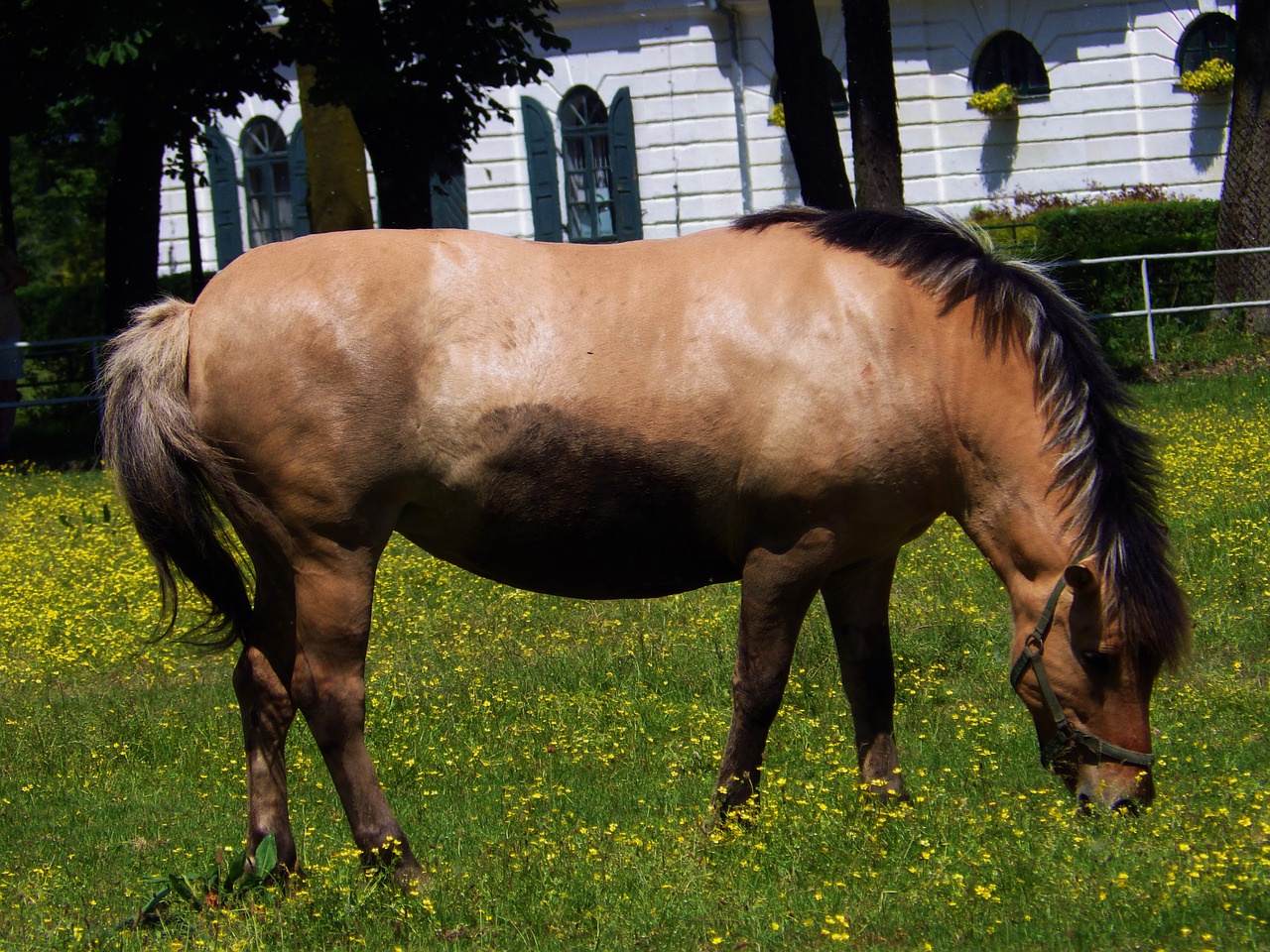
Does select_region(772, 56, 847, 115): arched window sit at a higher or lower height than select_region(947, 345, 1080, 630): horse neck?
higher

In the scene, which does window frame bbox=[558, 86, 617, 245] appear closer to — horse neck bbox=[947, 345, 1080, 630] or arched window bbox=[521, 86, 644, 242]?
arched window bbox=[521, 86, 644, 242]

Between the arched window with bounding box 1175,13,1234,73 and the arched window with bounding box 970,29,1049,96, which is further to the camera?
the arched window with bounding box 970,29,1049,96

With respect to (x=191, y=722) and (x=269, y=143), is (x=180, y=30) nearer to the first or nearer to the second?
(x=191, y=722)

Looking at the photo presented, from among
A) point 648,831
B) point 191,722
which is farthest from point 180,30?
point 648,831

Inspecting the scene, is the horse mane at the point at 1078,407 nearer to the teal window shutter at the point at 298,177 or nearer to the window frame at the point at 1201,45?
the window frame at the point at 1201,45

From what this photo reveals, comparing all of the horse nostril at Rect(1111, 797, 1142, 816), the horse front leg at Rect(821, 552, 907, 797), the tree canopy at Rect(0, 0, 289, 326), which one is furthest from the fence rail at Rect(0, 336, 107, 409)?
the horse nostril at Rect(1111, 797, 1142, 816)

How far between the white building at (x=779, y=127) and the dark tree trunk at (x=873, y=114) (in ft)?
28.9

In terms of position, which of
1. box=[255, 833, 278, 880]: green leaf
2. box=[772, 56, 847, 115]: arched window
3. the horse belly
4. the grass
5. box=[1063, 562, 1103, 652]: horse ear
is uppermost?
box=[772, 56, 847, 115]: arched window

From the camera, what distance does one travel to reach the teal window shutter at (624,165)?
26031mm

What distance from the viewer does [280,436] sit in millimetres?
4852

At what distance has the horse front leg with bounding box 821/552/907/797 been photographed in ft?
18.3

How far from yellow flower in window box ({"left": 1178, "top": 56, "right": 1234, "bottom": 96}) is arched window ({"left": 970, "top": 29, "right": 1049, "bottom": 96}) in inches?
94.0

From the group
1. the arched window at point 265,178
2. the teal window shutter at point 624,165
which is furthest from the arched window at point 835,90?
the arched window at point 265,178

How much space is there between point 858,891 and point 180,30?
39.8 feet
